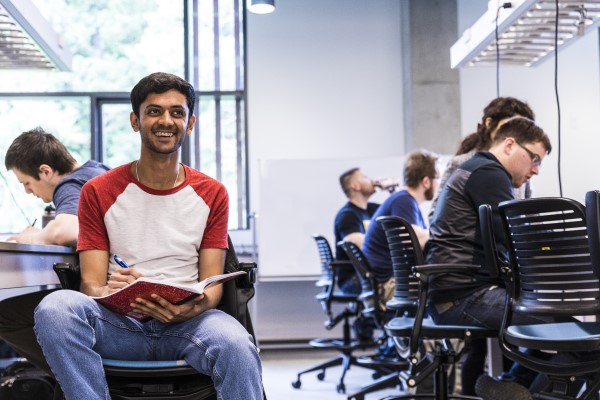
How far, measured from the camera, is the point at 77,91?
7352 millimetres

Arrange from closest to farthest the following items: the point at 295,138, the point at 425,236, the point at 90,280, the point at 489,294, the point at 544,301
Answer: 1. the point at 90,280
2. the point at 544,301
3. the point at 489,294
4. the point at 425,236
5. the point at 295,138

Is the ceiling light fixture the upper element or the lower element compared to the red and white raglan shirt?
upper

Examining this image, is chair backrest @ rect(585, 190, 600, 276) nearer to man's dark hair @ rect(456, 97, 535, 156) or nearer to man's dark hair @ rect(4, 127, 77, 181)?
man's dark hair @ rect(456, 97, 535, 156)

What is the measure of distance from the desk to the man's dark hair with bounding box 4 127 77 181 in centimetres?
67

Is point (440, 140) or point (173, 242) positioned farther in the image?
point (440, 140)

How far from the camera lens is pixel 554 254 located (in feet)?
7.70

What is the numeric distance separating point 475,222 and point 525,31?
4.16ft

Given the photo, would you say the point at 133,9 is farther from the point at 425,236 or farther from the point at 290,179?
the point at 425,236

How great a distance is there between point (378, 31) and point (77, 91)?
2956mm

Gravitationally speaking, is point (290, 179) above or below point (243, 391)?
above

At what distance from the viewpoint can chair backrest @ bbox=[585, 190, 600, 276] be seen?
6.73 feet

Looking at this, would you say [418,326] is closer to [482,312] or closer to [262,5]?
[482,312]

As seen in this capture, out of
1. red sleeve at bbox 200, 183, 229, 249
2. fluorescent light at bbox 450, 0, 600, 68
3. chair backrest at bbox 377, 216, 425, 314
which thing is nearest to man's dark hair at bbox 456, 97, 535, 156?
fluorescent light at bbox 450, 0, 600, 68

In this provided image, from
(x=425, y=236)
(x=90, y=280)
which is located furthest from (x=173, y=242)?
(x=425, y=236)
